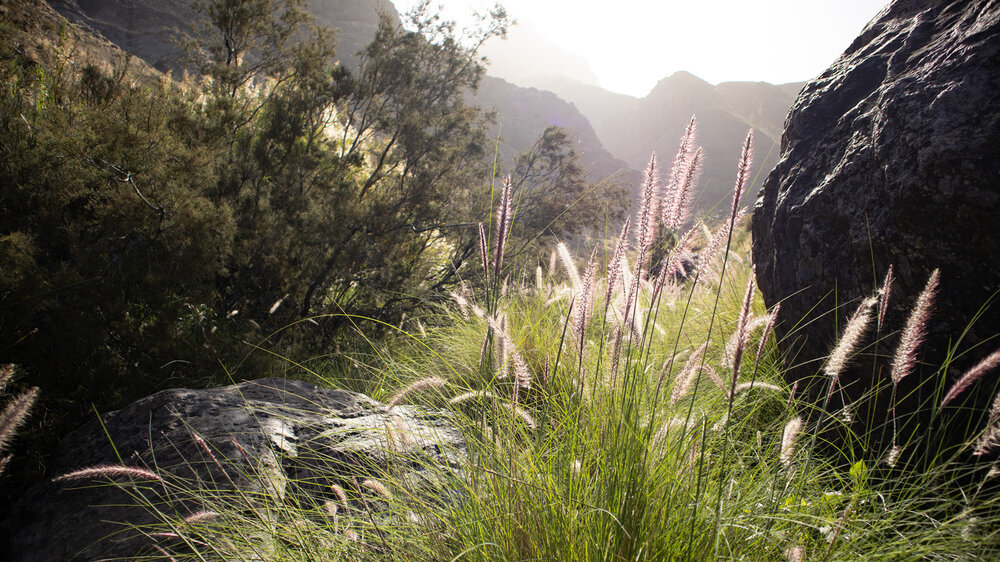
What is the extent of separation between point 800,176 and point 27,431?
403 cm

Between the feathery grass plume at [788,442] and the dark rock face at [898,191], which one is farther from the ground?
the dark rock face at [898,191]

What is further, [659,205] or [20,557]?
[20,557]

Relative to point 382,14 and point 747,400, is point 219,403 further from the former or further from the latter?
point 382,14

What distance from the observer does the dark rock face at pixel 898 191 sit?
1.62 metres

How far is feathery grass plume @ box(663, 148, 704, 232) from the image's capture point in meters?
1.28

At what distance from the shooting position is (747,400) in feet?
8.58

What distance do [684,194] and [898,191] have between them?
3.88ft

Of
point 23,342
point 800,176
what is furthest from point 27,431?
point 800,176

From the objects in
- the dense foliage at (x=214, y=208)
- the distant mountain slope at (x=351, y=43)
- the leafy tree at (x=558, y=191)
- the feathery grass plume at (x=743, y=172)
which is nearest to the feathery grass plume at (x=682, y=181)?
the feathery grass plume at (x=743, y=172)

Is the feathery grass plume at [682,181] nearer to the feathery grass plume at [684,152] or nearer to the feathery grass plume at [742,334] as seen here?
the feathery grass plume at [684,152]

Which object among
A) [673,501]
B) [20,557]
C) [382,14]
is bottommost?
[20,557]

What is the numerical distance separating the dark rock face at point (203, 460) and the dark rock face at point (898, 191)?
1.87 m

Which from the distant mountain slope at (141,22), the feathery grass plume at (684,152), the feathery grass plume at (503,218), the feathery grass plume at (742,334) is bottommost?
the feathery grass plume at (742,334)

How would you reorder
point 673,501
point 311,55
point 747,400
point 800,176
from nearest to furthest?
point 673,501 → point 800,176 → point 747,400 → point 311,55
